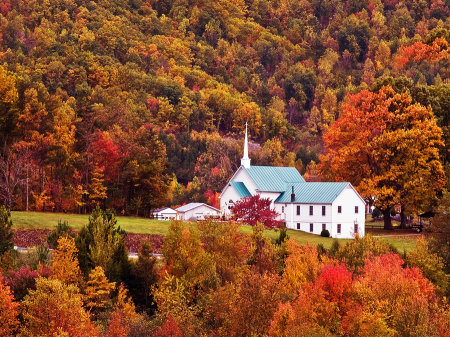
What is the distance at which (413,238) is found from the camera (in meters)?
74.2

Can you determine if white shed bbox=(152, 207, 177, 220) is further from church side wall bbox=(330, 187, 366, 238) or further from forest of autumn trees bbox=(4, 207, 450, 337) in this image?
forest of autumn trees bbox=(4, 207, 450, 337)

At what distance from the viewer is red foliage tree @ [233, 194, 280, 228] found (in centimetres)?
7425

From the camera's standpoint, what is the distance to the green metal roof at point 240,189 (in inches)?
3280

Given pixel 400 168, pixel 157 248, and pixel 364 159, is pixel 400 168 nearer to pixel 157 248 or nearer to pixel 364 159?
pixel 364 159

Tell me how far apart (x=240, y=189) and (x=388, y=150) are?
16.5m

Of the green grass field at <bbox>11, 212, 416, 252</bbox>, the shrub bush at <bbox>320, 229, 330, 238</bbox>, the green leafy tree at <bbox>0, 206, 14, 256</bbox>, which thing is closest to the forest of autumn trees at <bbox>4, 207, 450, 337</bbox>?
the green leafy tree at <bbox>0, 206, 14, 256</bbox>

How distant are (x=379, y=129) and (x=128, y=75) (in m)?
121

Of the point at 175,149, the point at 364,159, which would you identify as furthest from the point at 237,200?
the point at 175,149

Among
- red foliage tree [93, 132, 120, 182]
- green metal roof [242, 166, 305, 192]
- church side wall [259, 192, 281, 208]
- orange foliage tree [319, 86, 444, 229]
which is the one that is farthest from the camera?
green metal roof [242, 166, 305, 192]

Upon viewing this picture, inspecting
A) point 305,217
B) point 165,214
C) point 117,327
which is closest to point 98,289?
point 117,327

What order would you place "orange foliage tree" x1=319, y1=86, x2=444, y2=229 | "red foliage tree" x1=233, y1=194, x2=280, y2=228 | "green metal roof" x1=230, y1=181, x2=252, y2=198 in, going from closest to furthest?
"red foliage tree" x1=233, y1=194, x2=280, y2=228, "orange foliage tree" x1=319, y1=86, x2=444, y2=229, "green metal roof" x1=230, y1=181, x2=252, y2=198

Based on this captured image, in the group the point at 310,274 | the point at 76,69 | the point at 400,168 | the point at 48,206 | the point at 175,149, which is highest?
the point at 76,69

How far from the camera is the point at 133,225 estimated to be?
227 feet

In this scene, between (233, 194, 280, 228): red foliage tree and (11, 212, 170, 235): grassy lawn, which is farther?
(233, 194, 280, 228): red foliage tree
